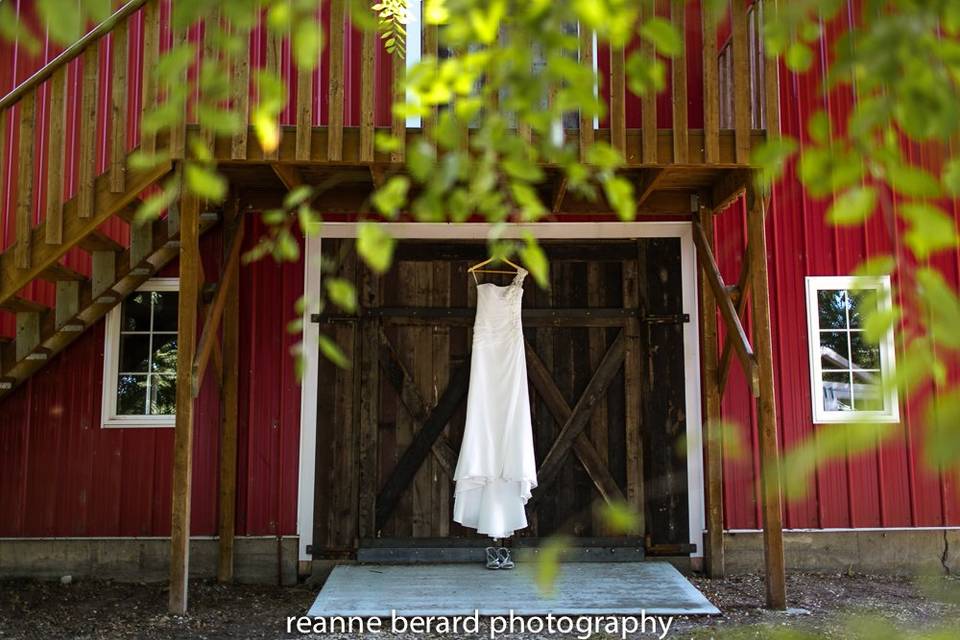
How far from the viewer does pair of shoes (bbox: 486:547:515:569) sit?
7531 mm

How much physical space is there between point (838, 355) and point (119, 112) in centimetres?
660

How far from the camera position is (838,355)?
332 inches

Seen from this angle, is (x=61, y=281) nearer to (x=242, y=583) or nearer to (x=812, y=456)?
(x=242, y=583)

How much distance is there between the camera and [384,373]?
26.4ft

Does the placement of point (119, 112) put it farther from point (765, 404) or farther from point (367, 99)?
point (765, 404)

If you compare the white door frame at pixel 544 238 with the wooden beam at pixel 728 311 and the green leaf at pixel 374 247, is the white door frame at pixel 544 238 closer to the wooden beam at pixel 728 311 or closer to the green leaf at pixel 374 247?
the wooden beam at pixel 728 311

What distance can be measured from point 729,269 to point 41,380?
6472 millimetres

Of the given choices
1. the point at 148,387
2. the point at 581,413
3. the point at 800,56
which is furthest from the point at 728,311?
the point at 800,56

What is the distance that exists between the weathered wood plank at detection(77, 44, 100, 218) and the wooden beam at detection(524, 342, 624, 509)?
391 centimetres

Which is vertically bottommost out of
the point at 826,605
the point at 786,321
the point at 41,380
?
the point at 826,605

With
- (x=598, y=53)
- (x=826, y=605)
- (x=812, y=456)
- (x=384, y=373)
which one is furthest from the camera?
(x=384, y=373)

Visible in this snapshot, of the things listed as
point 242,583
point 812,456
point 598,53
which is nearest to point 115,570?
point 242,583

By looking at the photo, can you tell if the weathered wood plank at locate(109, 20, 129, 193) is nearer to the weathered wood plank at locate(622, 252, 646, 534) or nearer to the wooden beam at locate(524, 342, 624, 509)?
the wooden beam at locate(524, 342, 624, 509)

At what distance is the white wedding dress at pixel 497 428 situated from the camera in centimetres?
740
